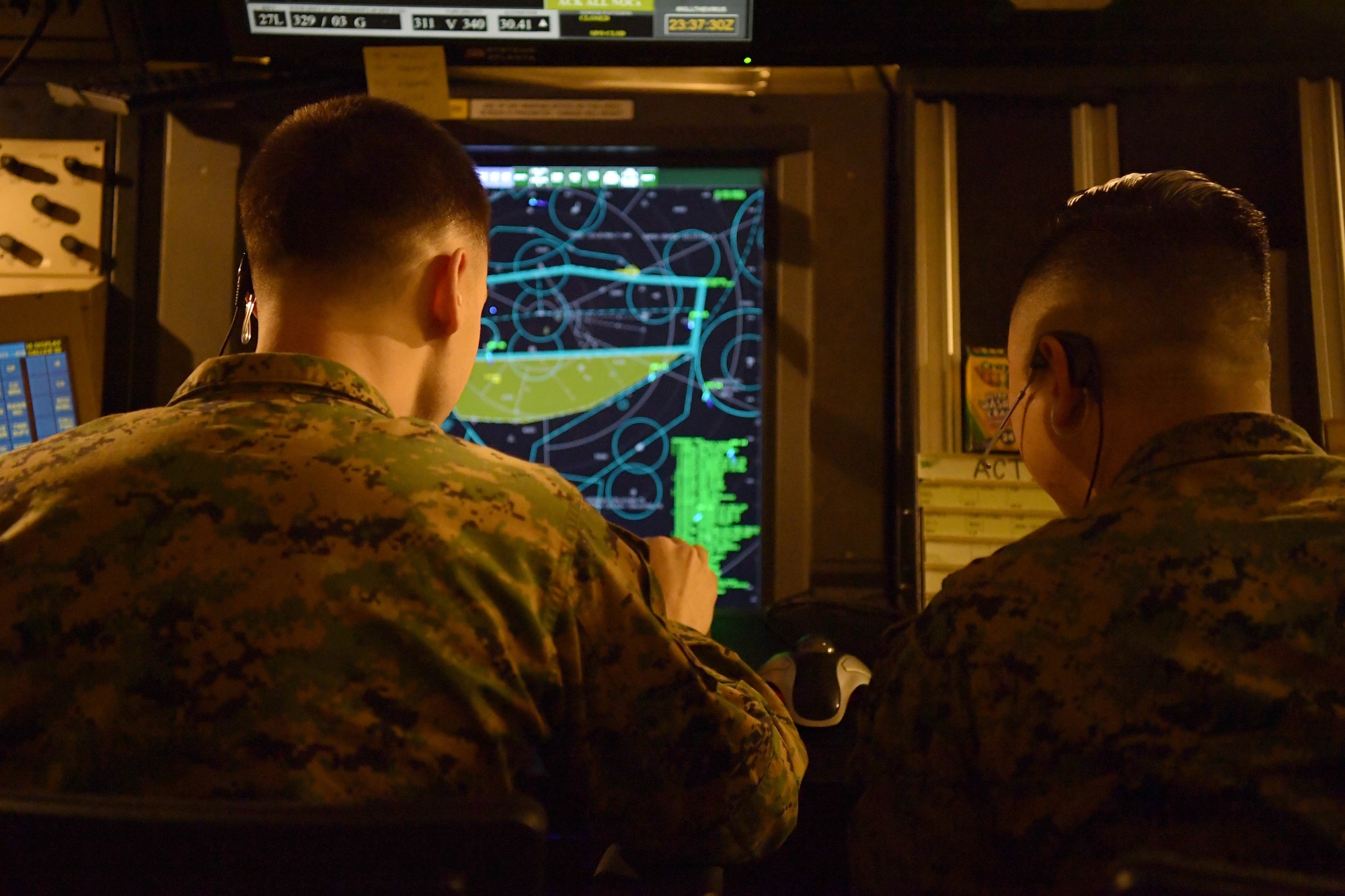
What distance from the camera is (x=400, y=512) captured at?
0.64m

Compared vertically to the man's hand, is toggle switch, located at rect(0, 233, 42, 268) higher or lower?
higher

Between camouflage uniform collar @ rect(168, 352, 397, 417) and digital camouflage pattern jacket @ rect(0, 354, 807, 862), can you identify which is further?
camouflage uniform collar @ rect(168, 352, 397, 417)

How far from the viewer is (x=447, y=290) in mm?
862

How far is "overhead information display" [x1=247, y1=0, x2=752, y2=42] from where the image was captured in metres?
1.34

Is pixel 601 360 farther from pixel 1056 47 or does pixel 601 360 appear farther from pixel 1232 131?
pixel 1232 131

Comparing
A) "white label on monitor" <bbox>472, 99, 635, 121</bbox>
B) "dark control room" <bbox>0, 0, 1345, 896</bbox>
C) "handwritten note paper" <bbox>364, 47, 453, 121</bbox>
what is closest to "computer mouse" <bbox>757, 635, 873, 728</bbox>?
"dark control room" <bbox>0, 0, 1345, 896</bbox>

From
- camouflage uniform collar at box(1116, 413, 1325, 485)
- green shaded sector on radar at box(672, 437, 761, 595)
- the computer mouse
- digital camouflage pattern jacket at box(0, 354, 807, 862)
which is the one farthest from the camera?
green shaded sector on radar at box(672, 437, 761, 595)

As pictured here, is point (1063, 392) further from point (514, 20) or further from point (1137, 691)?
point (514, 20)

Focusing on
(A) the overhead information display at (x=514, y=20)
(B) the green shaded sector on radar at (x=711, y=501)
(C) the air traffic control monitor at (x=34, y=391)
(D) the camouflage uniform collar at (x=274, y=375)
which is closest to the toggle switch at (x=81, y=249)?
(C) the air traffic control monitor at (x=34, y=391)

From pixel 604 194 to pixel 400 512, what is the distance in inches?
33.7

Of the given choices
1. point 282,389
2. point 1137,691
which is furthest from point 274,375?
point 1137,691

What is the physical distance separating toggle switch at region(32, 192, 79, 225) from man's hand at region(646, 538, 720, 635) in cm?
106

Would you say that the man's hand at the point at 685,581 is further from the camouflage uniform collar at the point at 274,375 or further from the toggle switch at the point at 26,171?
the toggle switch at the point at 26,171

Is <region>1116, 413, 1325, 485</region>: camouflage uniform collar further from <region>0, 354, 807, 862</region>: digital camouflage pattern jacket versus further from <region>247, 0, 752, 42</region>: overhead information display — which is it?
<region>247, 0, 752, 42</region>: overhead information display
